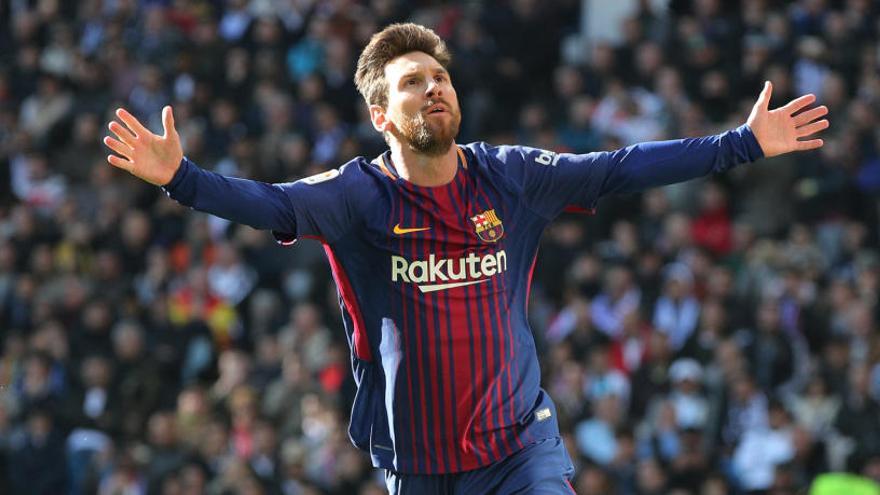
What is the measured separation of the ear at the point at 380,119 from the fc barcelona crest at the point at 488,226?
55 centimetres

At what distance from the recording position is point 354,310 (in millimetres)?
6691

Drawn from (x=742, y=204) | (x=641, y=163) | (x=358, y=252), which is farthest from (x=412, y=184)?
(x=742, y=204)

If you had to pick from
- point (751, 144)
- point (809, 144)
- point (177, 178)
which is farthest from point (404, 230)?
point (809, 144)

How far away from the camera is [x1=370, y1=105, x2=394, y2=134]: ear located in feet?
22.1

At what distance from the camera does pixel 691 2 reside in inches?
666

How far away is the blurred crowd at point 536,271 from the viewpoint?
1310cm

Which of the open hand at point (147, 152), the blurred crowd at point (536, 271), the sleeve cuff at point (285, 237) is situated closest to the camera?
the open hand at point (147, 152)

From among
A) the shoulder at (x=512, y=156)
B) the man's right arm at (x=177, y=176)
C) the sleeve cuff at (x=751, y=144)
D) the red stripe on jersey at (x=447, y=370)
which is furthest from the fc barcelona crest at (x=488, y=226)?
the sleeve cuff at (x=751, y=144)

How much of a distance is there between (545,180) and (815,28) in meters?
10.2

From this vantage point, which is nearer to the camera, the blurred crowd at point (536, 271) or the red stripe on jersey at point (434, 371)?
the red stripe on jersey at point (434, 371)

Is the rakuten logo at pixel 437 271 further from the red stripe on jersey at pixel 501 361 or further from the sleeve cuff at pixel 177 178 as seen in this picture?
the sleeve cuff at pixel 177 178

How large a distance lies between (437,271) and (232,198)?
0.91 m

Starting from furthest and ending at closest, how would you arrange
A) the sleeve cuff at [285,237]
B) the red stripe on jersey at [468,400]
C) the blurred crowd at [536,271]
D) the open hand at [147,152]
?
the blurred crowd at [536,271], the red stripe on jersey at [468,400], the sleeve cuff at [285,237], the open hand at [147,152]

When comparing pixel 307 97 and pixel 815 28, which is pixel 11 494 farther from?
pixel 815 28
